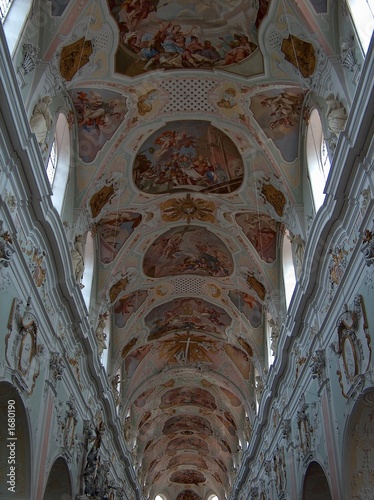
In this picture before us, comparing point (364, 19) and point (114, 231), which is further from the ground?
point (114, 231)

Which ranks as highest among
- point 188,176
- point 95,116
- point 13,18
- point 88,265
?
point 188,176

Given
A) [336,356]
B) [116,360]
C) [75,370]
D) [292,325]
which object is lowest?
[336,356]

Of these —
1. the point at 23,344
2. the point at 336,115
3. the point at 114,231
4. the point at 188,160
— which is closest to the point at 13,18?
the point at 23,344

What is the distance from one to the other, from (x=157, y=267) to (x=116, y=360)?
13.9 ft

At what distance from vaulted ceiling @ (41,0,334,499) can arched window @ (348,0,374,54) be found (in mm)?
1010

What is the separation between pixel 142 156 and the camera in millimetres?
15953

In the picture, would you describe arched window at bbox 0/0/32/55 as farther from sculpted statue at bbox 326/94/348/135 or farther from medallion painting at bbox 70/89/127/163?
sculpted statue at bbox 326/94/348/135

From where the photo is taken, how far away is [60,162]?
14.1 metres

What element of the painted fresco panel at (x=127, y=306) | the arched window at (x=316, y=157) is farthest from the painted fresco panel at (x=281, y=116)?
the painted fresco panel at (x=127, y=306)

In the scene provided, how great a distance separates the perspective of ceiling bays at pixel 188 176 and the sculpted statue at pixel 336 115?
5.32ft

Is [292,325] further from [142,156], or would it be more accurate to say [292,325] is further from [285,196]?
[142,156]

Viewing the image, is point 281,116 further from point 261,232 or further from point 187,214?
point 187,214

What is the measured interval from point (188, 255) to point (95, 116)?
7868 mm

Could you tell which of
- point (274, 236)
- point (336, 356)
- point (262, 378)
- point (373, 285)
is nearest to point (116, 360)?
point (262, 378)
